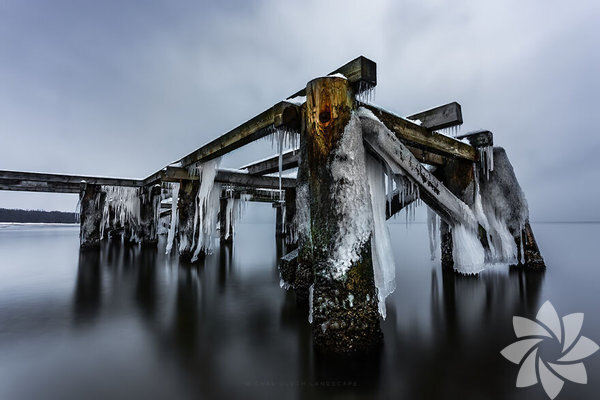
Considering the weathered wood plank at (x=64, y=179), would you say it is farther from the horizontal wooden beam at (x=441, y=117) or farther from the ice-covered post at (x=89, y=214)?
the horizontal wooden beam at (x=441, y=117)

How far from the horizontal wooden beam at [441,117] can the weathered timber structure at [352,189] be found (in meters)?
0.02

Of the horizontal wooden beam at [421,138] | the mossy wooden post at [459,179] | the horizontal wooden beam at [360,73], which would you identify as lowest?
the mossy wooden post at [459,179]

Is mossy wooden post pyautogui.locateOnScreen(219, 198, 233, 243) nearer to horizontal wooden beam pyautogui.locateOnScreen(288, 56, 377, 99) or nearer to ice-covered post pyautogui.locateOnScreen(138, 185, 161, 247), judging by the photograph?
ice-covered post pyautogui.locateOnScreen(138, 185, 161, 247)

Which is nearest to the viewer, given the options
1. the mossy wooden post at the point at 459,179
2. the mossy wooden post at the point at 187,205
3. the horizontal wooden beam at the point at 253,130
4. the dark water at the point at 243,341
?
the dark water at the point at 243,341

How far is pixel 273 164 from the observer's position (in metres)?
8.29

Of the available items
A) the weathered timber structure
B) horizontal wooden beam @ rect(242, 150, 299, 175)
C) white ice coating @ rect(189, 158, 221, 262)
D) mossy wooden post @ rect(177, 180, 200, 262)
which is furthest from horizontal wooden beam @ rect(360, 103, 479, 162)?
mossy wooden post @ rect(177, 180, 200, 262)

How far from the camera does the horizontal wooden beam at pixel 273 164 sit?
25.4 feet

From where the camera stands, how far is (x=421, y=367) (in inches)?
110

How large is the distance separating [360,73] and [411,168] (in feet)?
5.20

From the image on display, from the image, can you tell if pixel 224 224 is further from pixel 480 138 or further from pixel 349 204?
pixel 349 204

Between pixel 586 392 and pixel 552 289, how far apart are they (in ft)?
16.3

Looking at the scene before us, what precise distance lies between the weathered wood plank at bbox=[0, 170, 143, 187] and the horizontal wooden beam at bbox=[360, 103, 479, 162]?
38.3 feet

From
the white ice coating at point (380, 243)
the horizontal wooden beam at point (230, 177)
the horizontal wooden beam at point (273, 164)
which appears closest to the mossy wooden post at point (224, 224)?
the horizontal wooden beam at point (230, 177)

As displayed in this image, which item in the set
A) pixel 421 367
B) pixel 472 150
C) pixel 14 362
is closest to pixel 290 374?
pixel 421 367
